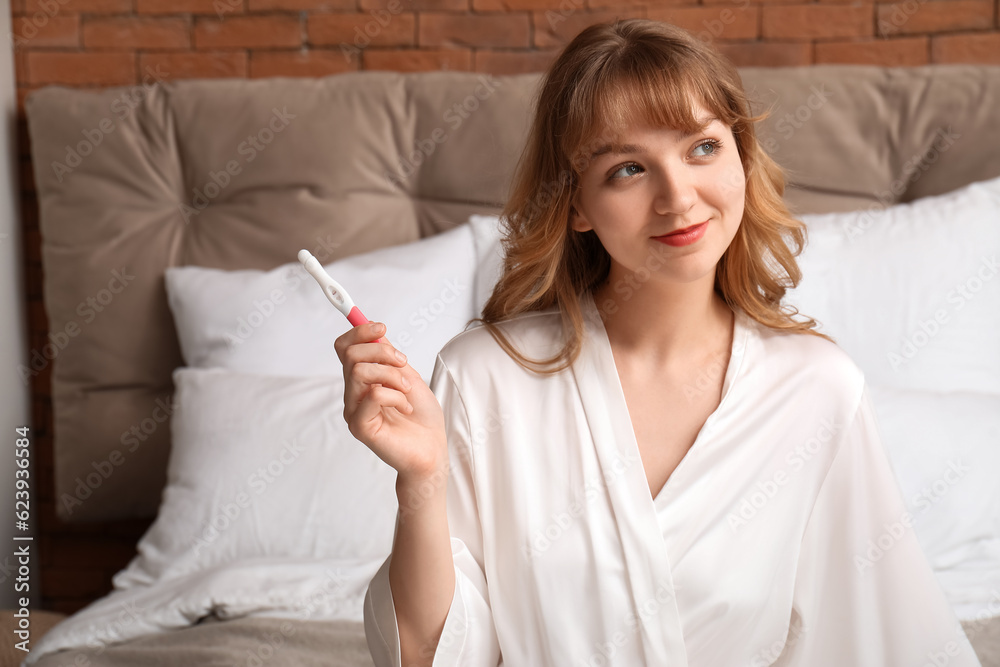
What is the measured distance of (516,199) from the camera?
1185 millimetres

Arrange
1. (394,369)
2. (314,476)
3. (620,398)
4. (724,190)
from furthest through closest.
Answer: (314,476)
(620,398)
(724,190)
(394,369)

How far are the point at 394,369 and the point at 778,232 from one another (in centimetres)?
62

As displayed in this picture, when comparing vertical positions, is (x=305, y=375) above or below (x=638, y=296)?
below

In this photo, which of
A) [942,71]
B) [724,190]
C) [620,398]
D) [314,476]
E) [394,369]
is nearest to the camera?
[394,369]

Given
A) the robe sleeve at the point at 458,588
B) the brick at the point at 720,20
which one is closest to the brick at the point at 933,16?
the brick at the point at 720,20

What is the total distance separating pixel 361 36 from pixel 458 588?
1.57m

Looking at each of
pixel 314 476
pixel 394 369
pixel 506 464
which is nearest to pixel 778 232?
pixel 506 464

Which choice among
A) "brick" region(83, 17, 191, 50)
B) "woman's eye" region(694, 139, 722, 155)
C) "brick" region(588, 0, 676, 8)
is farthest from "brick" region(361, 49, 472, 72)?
"woman's eye" region(694, 139, 722, 155)

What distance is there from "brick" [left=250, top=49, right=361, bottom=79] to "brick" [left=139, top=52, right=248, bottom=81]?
0.04 m

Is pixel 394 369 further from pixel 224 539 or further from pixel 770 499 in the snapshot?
pixel 224 539

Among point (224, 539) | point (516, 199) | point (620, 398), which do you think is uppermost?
point (516, 199)

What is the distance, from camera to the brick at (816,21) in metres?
2.01

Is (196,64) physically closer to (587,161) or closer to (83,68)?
(83,68)

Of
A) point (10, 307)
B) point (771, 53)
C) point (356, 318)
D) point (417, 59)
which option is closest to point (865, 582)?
point (356, 318)
